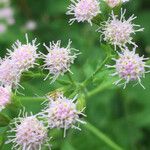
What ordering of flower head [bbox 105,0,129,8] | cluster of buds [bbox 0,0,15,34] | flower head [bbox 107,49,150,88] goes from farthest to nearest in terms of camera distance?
1. cluster of buds [bbox 0,0,15,34]
2. flower head [bbox 105,0,129,8]
3. flower head [bbox 107,49,150,88]

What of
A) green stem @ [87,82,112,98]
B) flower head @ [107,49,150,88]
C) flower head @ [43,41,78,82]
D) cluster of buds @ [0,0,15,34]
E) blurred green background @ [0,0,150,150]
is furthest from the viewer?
cluster of buds @ [0,0,15,34]

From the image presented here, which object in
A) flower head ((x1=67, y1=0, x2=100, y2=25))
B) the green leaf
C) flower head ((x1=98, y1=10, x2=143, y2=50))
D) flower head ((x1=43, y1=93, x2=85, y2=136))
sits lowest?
flower head ((x1=43, y1=93, x2=85, y2=136))

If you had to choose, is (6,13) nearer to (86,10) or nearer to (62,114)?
(86,10)

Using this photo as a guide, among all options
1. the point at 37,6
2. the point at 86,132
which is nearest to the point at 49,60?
the point at 86,132

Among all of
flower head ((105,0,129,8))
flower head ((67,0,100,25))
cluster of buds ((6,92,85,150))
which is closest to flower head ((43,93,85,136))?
cluster of buds ((6,92,85,150))

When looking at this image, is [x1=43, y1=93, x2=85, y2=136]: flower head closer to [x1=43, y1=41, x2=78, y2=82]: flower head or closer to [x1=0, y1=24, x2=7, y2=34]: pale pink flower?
[x1=43, y1=41, x2=78, y2=82]: flower head

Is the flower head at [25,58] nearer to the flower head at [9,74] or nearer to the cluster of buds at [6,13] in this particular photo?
the flower head at [9,74]

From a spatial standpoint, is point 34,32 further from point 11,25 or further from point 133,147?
point 133,147
